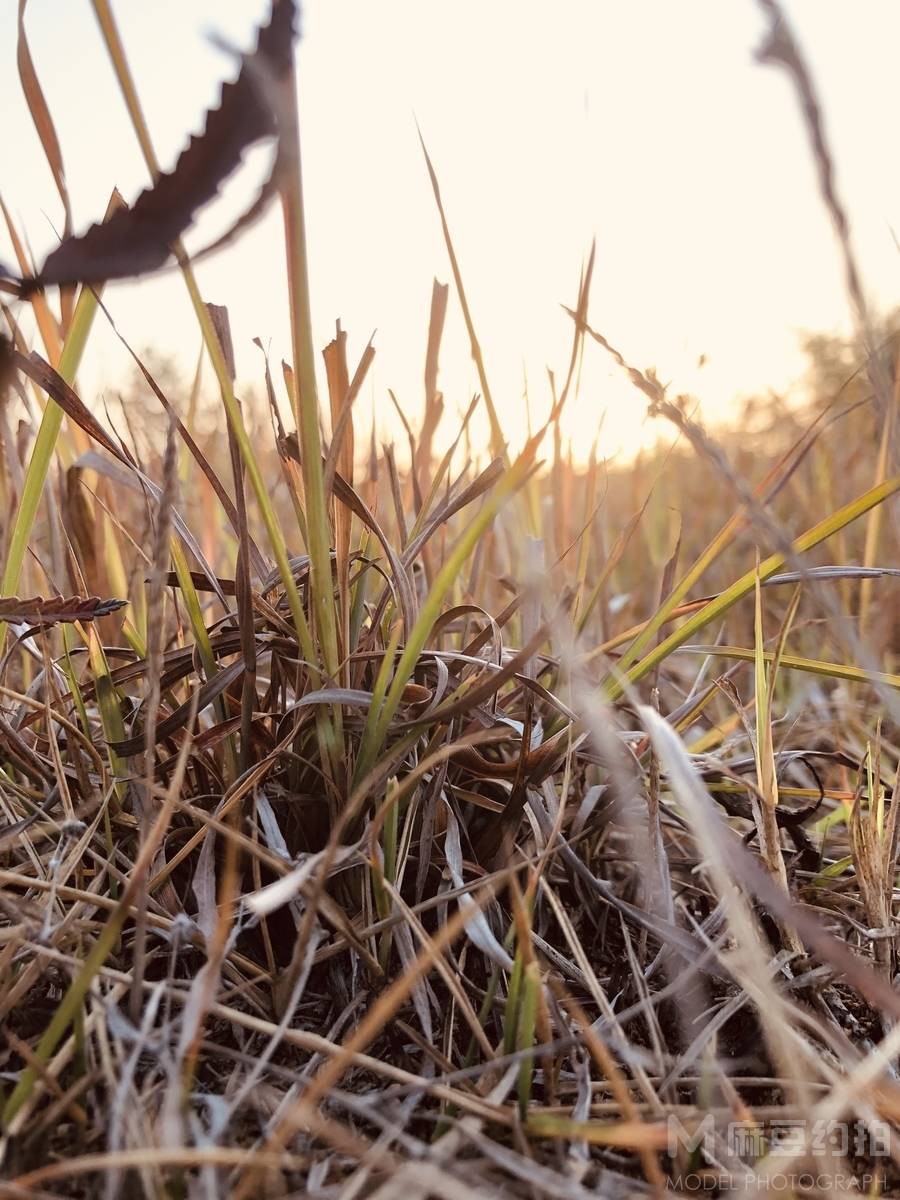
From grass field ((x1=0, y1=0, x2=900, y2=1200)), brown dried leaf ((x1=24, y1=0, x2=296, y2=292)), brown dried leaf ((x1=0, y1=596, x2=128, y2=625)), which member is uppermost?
brown dried leaf ((x1=24, y1=0, x2=296, y2=292))

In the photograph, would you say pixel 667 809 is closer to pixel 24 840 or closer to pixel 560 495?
pixel 560 495

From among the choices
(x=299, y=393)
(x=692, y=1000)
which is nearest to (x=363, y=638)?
(x=299, y=393)

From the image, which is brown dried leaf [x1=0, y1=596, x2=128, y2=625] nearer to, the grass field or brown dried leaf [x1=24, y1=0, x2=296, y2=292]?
the grass field

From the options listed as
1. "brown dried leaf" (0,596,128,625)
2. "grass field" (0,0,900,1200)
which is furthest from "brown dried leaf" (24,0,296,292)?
"brown dried leaf" (0,596,128,625)

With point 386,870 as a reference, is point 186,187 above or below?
above

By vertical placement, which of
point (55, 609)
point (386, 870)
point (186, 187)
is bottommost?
point (386, 870)

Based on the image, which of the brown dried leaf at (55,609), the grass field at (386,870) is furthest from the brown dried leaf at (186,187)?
the brown dried leaf at (55,609)

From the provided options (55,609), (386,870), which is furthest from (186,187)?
(386,870)

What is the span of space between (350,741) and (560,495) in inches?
16.0

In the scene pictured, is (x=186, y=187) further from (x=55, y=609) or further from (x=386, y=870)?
(x=386, y=870)

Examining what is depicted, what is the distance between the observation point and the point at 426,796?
1.76 ft

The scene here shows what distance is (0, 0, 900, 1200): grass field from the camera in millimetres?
325

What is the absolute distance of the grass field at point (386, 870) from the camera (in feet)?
1.07

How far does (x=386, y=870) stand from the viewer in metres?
0.49
